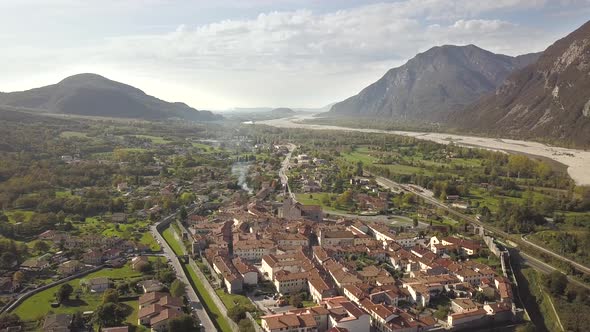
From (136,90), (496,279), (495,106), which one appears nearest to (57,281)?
(496,279)

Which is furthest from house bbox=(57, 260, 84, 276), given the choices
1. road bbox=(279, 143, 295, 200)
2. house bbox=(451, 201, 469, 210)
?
house bbox=(451, 201, 469, 210)

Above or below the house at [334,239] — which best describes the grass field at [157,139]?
above

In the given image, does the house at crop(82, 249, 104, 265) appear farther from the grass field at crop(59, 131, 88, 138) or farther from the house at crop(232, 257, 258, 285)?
the grass field at crop(59, 131, 88, 138)

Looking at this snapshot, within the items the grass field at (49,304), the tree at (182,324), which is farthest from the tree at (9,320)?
the tree at (182,324)

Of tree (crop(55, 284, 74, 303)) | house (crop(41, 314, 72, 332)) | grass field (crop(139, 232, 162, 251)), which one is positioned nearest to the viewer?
house (crop(41, 314, 72, 332))

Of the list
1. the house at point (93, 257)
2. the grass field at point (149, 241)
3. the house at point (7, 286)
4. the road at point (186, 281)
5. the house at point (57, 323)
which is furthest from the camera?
the grass field at point (149, 241)

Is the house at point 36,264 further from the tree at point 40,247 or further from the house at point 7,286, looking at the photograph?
the house at point 7,286
